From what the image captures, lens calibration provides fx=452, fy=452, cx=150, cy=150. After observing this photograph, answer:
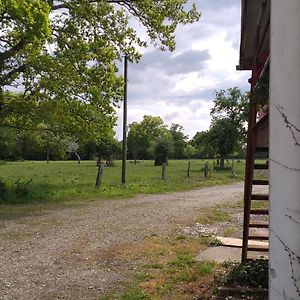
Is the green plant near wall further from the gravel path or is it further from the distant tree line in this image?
the distant tree line

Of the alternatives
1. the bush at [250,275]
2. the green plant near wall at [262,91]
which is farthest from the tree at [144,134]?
the green plant near wall at [262,91]

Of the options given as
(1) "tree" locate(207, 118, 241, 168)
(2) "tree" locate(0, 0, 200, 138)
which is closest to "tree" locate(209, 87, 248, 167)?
(1) "tree" locate(207, 118, 241, 168)

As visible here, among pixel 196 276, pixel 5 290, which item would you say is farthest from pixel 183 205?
pixel 5 290

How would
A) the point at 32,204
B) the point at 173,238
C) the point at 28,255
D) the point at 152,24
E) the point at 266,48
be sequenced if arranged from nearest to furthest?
the point at 266,48, the point at 28,255, the point at 173,238, the point at 32,204, the point at 152,24

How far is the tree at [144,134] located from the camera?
310 ft

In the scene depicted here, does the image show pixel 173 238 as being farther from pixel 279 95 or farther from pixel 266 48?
pixel 279 95

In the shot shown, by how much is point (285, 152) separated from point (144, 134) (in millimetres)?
98806

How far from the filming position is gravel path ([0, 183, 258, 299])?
6.09 metres

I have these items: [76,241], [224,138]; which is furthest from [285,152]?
[224,138]

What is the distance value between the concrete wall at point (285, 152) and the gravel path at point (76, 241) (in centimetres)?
336

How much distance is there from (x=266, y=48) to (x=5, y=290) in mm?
4785

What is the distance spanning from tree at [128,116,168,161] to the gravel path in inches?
2852

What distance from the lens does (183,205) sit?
15508 millimetres

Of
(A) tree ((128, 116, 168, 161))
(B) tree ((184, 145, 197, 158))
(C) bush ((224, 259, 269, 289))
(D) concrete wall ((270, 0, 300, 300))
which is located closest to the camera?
(D) concrete wall ((270, 0, 300, 300))
